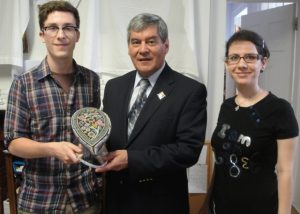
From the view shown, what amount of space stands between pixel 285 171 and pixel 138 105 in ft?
2.21

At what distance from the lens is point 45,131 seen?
4.20 feet

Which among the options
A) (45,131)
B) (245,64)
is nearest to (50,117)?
(45,131)

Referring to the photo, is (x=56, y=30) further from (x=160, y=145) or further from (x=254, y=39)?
(x=254, y=39)

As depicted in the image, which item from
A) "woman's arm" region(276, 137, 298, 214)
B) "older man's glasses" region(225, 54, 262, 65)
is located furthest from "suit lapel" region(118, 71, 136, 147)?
"woman's arm" region(276, 137, 298, 214)

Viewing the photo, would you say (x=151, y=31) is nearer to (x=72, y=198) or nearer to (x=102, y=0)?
(x=72, y=198)

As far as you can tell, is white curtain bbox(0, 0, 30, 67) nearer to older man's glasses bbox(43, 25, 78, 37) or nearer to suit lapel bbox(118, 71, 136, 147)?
older man's glasses bbox(43, 25, 78, 37)

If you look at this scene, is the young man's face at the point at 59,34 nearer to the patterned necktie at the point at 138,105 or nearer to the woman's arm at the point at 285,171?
the patterned necktie at the point at 138,105

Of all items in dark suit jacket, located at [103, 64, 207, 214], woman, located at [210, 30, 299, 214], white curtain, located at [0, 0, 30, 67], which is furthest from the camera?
white curtain, located at [0, 0, 30, 67]

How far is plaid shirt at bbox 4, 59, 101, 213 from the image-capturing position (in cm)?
127

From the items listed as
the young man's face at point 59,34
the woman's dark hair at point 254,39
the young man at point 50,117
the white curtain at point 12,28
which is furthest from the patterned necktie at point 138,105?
the white curtain at point 12,28

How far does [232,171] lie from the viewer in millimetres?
1351

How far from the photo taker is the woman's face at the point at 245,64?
131 centimetres

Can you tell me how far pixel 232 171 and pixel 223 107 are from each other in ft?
1.08

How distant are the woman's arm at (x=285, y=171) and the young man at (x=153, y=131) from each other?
336mm
